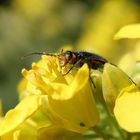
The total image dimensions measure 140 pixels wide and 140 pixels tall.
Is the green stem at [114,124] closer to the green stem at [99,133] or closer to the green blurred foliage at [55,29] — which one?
the green stem at [99,133]

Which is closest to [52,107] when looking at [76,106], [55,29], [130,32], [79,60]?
[76,106]

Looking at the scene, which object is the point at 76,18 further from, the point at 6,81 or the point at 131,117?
the point at 131,117

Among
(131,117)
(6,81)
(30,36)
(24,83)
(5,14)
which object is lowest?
(131,117)

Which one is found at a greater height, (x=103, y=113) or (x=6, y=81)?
(x=6, y=81)

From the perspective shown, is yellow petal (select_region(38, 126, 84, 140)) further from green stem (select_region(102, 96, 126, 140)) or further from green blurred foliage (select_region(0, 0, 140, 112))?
green blurred foliage (select_region(0, 0, 140, 112))

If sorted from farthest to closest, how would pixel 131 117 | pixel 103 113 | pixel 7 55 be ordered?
pixel 7 55
pixel 103 113
pixel 131 117

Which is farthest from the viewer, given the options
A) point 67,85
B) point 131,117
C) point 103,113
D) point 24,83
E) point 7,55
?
point 7,55

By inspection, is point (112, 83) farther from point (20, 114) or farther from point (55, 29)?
point (55, 29)

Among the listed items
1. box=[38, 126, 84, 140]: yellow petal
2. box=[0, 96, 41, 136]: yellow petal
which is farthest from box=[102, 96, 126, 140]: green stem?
box=[0, 96, 41, 136]: yellow petal

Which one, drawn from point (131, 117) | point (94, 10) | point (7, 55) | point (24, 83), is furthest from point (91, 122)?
point (94, 10)
